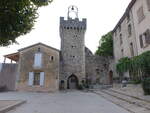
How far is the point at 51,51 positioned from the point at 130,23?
35.3ft

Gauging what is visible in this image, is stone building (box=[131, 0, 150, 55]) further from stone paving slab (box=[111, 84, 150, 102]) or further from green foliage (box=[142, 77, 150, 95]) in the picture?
green foliage (box=[142, 77, 150, 95])

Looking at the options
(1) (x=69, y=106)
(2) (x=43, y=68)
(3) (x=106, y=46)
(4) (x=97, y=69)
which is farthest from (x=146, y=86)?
(3) (x=106, y=46)

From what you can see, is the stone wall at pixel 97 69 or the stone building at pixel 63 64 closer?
the stone building at pixel 63 64

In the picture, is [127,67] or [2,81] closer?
[127,67]

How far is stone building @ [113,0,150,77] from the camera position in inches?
473

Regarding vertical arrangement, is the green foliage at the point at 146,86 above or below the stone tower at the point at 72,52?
below

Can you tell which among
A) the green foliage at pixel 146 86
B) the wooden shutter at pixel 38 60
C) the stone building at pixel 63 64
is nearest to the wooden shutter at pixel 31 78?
the stone building at pixel 63 64

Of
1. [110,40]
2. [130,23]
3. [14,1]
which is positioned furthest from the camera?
[110,40]

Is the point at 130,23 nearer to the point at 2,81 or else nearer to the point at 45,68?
the point at 45,68

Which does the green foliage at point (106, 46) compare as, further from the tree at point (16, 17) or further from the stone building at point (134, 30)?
the tree at point (16, 17)

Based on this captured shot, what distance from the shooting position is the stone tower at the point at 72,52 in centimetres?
2123

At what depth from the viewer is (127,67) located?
46.2ft

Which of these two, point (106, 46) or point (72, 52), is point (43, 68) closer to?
point (72, 52)

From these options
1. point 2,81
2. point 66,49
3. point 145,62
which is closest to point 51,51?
point 66,49
